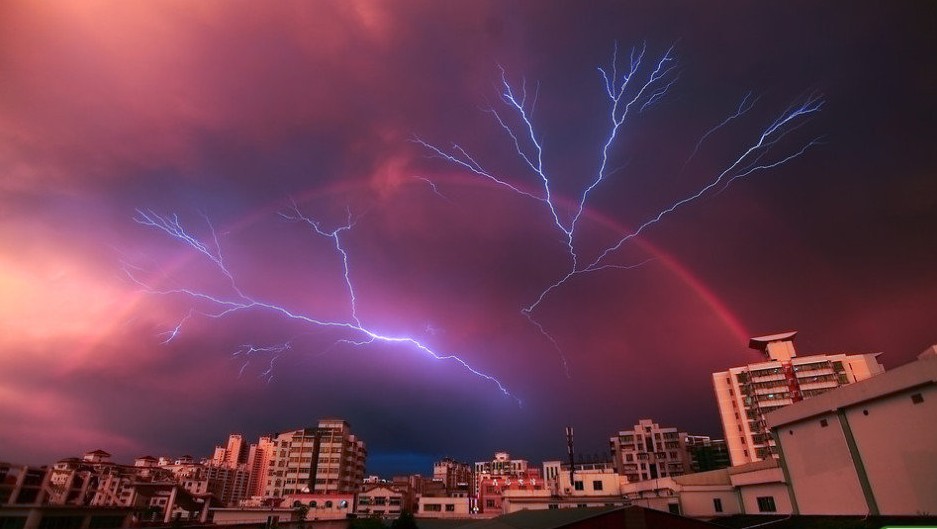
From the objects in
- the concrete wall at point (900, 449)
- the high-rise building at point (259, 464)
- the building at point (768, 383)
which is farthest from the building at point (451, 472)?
the concrete wall at point (900, 449)

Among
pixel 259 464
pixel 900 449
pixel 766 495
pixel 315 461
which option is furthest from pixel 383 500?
pixel 259 464

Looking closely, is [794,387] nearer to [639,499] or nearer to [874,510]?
[639,499]

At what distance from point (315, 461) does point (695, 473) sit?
39.9 m

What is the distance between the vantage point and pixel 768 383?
4831 centimetres

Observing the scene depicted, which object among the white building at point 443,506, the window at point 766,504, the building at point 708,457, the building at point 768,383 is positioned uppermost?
the building at point 768,383

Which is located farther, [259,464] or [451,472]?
[259,464]

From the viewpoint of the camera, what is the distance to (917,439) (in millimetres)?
14977

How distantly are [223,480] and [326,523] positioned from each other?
71547 millimetres

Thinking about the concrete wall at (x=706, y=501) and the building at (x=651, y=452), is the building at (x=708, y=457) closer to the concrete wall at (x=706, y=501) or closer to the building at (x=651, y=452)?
the building at (x=651, y=452)

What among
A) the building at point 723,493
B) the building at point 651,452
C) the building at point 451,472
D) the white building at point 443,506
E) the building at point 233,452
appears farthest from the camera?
the building at point 233,452

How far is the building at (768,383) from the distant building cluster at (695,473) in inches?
4.6

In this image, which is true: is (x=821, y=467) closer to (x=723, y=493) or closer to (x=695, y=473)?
(x=723, y=493)

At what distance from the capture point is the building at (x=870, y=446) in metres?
14.7

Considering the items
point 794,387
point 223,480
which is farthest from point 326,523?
point 223,480
